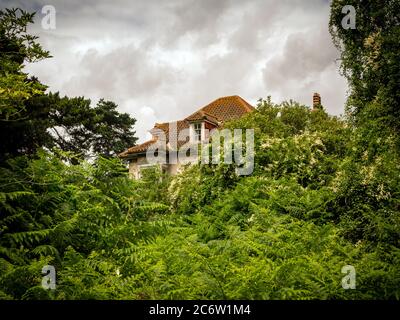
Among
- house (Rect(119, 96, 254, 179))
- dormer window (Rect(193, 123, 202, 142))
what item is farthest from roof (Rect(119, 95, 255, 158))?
dormer window (Rect(193, 123, 202, 142))

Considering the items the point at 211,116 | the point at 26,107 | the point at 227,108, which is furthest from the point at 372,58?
the point at 227,108

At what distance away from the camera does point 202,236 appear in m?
10.4

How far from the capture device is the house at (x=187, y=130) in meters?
25.1

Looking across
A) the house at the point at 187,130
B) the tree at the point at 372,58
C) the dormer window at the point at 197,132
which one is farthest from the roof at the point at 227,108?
the tree at the point at 372,58

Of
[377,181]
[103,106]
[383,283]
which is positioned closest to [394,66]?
[377,181]

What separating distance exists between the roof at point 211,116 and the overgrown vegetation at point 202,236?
41.5ft

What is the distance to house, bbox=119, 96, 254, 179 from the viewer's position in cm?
2508

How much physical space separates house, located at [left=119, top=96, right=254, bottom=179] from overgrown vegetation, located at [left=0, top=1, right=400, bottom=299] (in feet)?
40.3

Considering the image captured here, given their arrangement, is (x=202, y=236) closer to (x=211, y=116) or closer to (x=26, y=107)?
(x=26, y=107)

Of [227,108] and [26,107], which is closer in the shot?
[26,107]

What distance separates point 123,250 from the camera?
575cm

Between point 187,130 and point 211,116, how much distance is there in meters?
2.16
